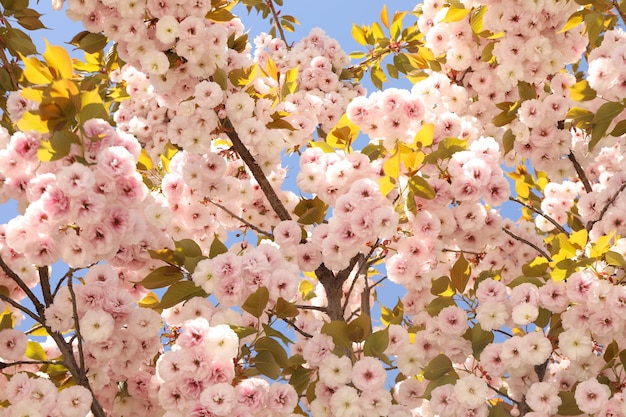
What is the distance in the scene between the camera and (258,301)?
119 inches

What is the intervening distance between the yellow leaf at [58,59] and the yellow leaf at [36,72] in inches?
1.4

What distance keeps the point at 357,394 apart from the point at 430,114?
1.66 m

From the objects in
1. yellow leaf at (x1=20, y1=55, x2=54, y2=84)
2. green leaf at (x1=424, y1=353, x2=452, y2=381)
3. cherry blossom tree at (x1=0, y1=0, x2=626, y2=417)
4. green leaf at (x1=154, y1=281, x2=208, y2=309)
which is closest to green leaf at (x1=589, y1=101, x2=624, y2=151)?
cherry blossom tree at (x1=0, y1=0, x2=626, y2=417)

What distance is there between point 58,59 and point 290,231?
1.50m

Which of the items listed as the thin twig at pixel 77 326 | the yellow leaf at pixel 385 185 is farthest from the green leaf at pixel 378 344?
the thin twig at pixel 77 326

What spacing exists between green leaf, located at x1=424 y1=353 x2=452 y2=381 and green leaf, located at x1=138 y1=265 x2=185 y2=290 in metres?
1.33

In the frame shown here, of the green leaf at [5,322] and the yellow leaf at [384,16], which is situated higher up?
the yellow leaf at [384,16]

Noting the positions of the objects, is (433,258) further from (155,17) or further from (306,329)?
(155,17)

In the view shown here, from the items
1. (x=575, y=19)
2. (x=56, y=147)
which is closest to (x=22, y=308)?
(x=56, y=147)

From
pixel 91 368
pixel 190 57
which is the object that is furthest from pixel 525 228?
pixel 91 368

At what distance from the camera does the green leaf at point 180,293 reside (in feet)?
10.6

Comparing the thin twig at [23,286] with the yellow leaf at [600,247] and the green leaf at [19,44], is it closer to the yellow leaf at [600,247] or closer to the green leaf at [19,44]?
the green leaf at [19,44]

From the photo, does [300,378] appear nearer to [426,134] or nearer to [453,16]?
[426,134]

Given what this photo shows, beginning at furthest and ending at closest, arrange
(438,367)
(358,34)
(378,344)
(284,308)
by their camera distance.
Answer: (358,34), (438,367), (378,344), (284,308)
